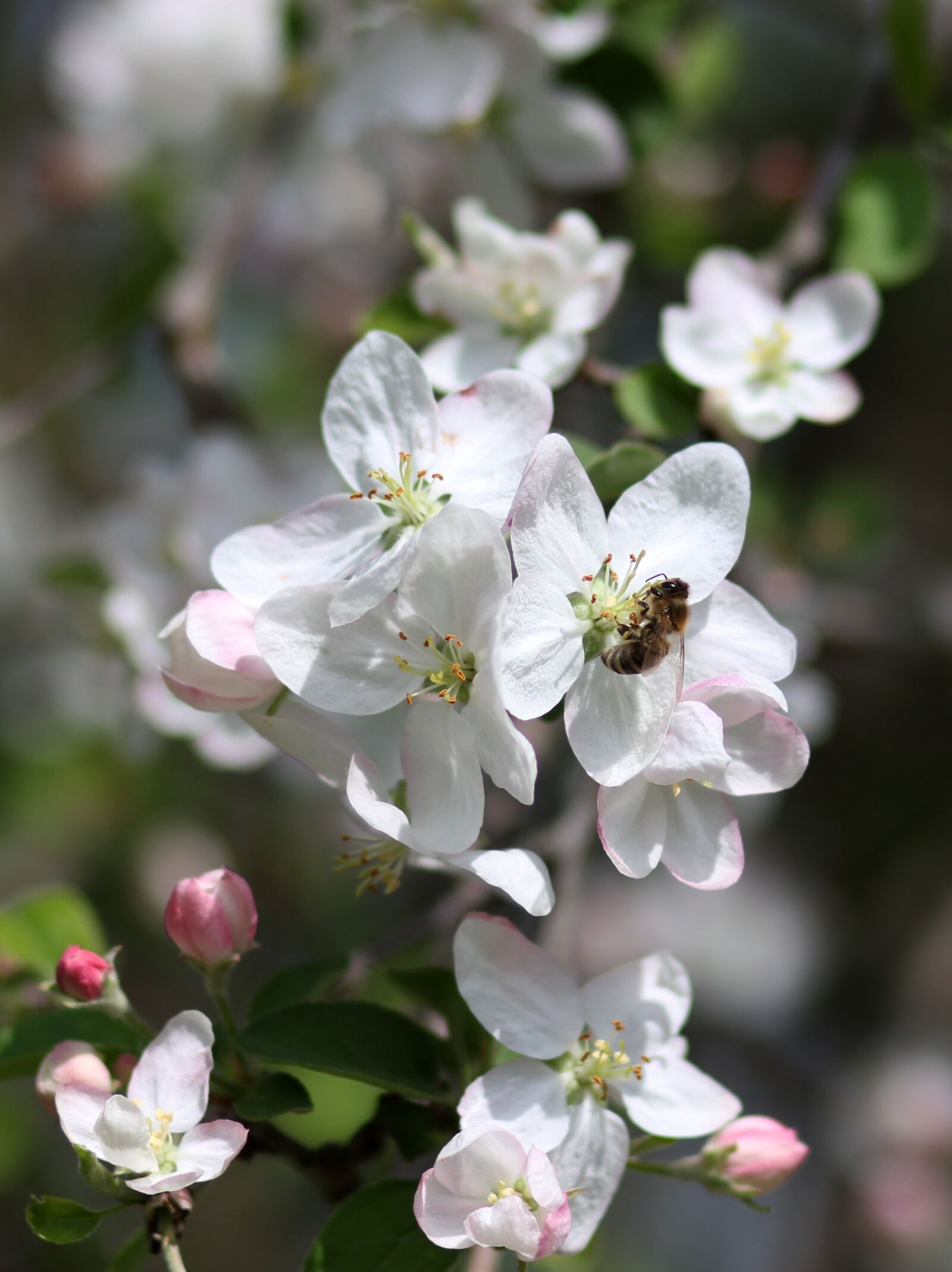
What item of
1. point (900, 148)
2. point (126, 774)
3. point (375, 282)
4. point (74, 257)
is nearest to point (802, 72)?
point (375, 282)

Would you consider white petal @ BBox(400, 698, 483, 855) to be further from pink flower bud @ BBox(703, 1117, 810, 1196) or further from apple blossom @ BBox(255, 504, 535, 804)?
pink flower bud @ BBox(703, 1117, 810, 1196)

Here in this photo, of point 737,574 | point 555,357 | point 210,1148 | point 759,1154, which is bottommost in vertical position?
point 737,574

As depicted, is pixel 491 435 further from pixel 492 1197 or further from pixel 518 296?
pixel 492 1197

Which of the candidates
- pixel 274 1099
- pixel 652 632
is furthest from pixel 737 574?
pixel 274 1099

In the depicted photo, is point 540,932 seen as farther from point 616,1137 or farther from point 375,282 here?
point 375,282

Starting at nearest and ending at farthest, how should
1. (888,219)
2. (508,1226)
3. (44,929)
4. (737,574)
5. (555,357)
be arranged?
1. (508,1226)
2. (555,357)
3. (44,929)
4. (888,219)
5. (737,574)

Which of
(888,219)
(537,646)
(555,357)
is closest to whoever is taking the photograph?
(537,646)
